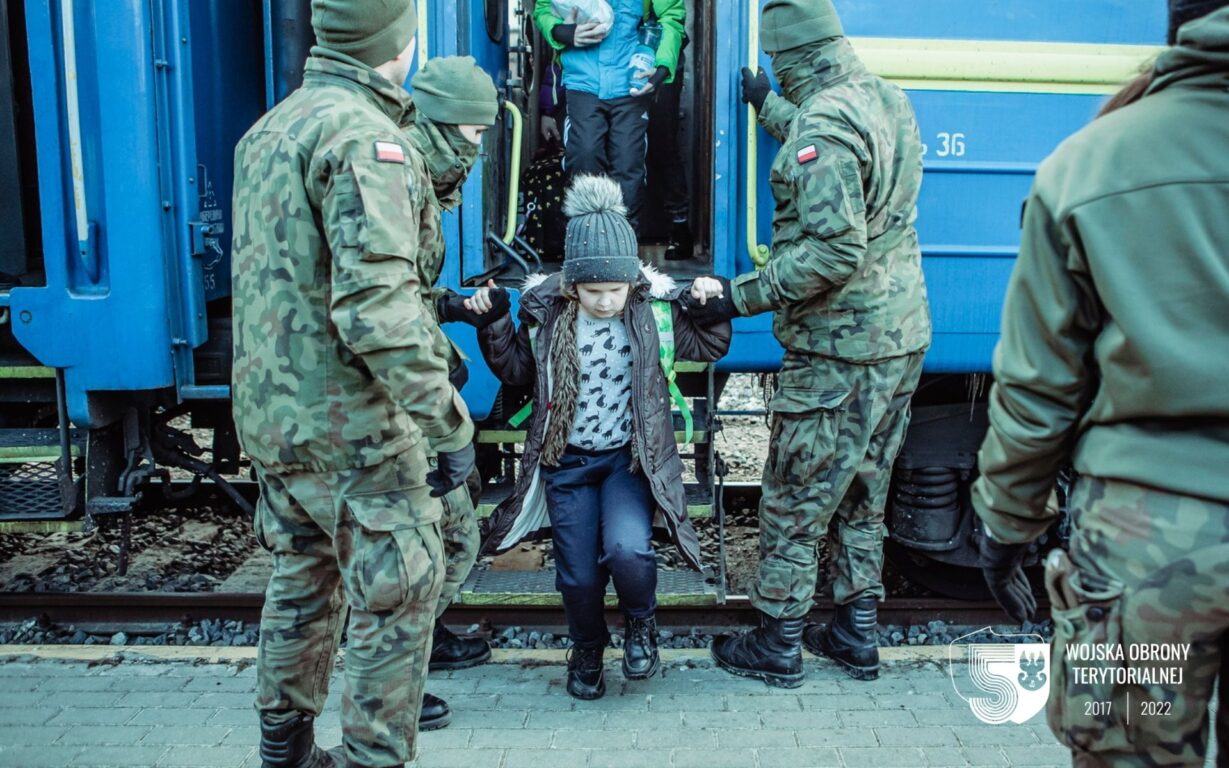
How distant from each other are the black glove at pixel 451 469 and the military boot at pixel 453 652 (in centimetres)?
133

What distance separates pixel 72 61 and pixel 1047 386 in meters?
3.42

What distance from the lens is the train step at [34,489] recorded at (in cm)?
402

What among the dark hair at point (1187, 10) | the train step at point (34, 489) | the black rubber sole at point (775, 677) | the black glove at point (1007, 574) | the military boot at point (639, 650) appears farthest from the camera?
the train step at point (34, 489)

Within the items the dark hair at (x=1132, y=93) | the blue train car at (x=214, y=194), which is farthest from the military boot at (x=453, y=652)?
the dark hair at (x=1132, y=93)

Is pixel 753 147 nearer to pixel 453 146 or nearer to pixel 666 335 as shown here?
pixel 666 335

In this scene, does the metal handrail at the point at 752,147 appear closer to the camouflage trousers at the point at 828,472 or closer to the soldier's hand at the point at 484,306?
the camouflage trousers at the point at 828,472

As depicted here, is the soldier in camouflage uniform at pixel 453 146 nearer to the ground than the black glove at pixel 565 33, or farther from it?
nearer to the ground

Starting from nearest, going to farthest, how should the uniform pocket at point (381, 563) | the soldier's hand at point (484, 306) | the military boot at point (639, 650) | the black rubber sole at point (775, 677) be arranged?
the uniform pocket at point (381, 563) → the soldier's hand at point (484, 306) → the military boot at point (639, 650) → the black rubber sole at point (775, 677)

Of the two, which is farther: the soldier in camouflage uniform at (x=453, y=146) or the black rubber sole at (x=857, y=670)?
the black rubber sole at (x=857, y=670)

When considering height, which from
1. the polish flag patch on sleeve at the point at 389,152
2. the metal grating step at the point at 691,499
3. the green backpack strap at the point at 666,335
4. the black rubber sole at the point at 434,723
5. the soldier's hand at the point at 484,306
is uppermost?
the polish flag patch on sleeve at the point at 389,152

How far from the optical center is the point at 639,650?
3545 millimetres

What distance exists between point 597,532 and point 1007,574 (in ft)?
4.99

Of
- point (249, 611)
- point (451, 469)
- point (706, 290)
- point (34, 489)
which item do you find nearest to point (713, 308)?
point (706, 290)

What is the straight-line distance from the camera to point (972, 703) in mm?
3525
